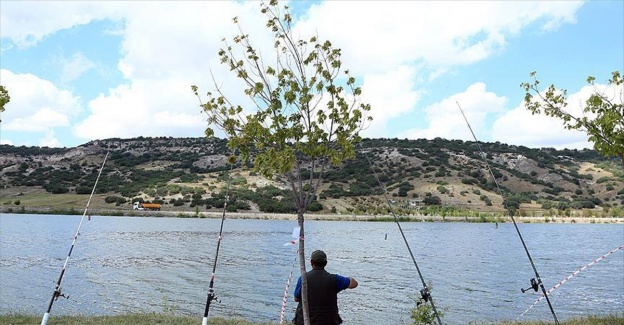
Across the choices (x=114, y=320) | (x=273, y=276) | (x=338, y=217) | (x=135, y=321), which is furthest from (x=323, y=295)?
(x=338, y=217)

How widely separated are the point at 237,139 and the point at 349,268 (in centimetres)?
3220

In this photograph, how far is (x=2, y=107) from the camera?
1434 centimetres

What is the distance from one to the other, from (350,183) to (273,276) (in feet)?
317

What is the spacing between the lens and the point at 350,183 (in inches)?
5192

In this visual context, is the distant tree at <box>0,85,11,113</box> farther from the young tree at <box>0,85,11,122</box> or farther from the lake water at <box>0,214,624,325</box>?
the lake water at <box>0,214,624,325</box>

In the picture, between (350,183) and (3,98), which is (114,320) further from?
(350,183)

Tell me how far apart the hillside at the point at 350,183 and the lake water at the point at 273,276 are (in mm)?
51197

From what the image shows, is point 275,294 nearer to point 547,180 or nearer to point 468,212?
point 468,212

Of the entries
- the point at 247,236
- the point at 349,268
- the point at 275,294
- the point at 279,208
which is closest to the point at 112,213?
the point at 279,208

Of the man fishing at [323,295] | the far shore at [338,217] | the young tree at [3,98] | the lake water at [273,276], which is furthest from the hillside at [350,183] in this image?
the man fishing at [323,295]

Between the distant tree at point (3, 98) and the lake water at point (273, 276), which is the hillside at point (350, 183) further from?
the distant tree at point (3, 98)

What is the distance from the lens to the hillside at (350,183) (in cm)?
11781

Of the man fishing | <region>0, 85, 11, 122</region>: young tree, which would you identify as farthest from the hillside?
the man fishing

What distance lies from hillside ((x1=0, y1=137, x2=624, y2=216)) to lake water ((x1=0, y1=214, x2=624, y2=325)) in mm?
51197
